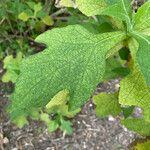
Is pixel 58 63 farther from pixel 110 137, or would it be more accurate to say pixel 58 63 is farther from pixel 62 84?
pixel 110 137

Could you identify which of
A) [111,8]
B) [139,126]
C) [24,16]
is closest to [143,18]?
[111,8]

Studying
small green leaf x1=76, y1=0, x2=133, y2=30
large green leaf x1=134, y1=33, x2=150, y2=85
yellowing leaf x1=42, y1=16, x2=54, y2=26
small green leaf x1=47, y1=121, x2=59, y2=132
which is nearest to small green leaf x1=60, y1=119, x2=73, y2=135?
small green leaf x1=47, y1=121, x2=59, y2=132

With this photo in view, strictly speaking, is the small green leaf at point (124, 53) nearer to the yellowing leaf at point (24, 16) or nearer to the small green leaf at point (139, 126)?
A: the small green leaf at point (139, 126)

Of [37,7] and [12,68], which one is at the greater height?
[37,7]

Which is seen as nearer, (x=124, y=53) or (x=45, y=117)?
(x=124, y=53)

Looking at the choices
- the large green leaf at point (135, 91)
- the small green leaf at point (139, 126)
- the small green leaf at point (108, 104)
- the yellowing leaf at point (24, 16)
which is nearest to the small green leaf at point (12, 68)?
the yellowing leaf at point (24, 16)

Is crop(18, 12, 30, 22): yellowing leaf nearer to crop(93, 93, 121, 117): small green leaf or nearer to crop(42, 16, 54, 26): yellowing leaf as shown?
crop(42, 16, 54, 26): yellowing leaf

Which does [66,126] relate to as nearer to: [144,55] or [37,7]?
[37,7]
